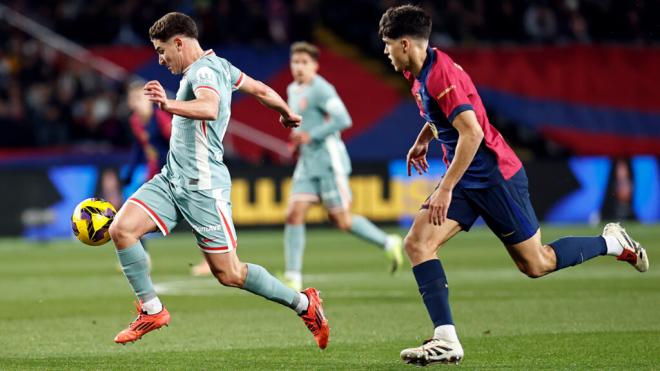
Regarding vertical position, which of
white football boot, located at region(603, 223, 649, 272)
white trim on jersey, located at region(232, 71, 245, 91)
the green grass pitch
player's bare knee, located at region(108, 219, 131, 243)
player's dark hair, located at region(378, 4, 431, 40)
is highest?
player's dark hair, located at region(378, 4, 431, 40)

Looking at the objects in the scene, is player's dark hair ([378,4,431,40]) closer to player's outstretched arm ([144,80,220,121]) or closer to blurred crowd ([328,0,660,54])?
player's outstretched arm ([144,80,220,121])

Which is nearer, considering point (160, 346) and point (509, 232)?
point (509, 232)

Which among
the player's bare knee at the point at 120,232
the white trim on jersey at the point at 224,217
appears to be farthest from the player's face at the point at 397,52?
the player's bare knee at the point at 120,232

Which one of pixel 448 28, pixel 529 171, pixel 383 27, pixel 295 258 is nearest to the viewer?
pixel 383 27

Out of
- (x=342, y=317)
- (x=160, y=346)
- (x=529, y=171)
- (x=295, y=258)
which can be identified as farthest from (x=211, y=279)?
(x=529, y=171)

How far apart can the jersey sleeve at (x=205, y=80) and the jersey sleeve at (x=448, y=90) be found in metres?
1.37

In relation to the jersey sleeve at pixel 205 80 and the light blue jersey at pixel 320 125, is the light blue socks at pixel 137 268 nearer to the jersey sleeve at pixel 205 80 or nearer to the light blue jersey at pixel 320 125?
the jersey sleeve at pixel 205 80

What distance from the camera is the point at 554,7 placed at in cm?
2731

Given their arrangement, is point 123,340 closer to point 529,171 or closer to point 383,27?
point 383,27

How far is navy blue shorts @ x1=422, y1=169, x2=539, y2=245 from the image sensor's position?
7.47 m

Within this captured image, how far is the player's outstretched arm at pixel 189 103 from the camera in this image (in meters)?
6.88

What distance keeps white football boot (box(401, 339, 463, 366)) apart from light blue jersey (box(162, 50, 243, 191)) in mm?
A: 1759

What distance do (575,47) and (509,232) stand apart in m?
19.3

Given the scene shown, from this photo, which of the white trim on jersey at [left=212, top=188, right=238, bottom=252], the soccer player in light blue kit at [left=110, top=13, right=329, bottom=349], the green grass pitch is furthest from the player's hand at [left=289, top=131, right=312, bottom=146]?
the white trim on jersey at [left=212, top=188, right=238, bottom=252]
